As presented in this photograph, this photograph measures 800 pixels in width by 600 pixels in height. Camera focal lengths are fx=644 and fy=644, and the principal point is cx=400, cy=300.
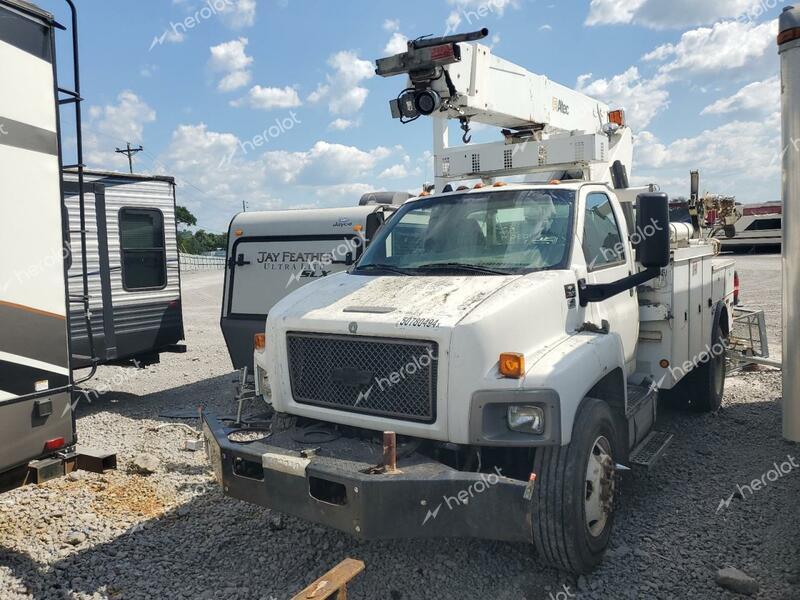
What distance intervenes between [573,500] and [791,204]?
6.98 ft

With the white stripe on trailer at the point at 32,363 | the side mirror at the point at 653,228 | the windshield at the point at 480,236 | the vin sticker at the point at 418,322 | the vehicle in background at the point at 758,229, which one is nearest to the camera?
the vin sticker at the point at 418,322

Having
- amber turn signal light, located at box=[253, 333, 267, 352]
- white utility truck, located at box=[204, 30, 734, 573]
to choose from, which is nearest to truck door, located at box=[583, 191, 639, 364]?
white utility truck, located at box=[204, 30, 734, 573]

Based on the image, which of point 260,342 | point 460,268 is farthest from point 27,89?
point 460,268

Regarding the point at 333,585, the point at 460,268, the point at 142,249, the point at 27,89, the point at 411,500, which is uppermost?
the point at 27,89

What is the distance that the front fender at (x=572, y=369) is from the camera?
324 centimetres

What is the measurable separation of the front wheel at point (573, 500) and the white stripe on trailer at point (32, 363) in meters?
2.95

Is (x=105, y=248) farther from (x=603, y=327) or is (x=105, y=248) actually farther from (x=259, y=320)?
(x=603, y=327)

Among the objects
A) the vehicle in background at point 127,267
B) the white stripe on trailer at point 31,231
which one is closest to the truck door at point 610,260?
the white stripe on trailer at point 31,231

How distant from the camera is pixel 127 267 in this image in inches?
323

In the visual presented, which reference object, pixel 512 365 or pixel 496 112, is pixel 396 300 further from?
pixel 496 112

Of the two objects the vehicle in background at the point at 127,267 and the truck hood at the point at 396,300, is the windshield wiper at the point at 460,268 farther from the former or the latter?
the vehicle in background at the point at 127,267

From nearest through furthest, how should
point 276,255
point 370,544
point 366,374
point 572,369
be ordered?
point 572,369, point 366,374, point 370,544, point 276,255

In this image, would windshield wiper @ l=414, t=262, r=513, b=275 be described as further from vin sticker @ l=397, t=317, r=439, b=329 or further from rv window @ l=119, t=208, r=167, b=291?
rv window @ l=119, t=208, r=167, b=291

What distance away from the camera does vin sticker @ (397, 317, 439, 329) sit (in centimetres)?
336
